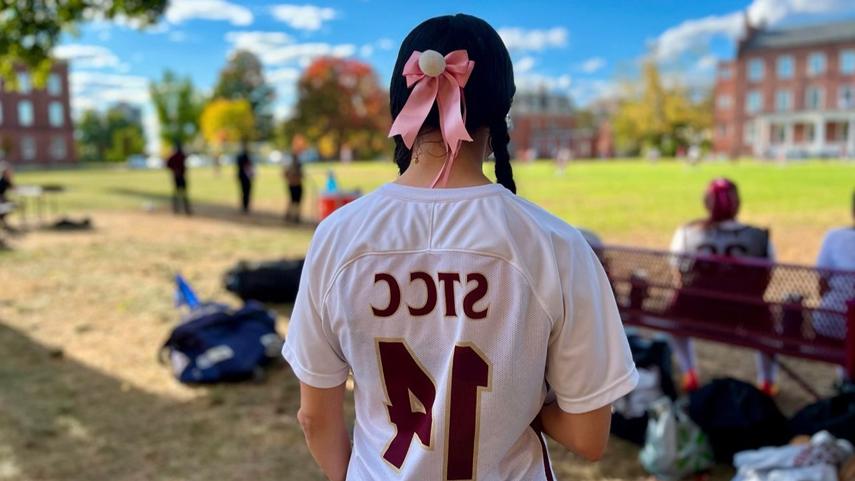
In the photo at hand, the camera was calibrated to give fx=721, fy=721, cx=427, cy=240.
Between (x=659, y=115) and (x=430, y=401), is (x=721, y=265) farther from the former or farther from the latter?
(x=659, y=115)

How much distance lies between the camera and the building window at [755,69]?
7381cm

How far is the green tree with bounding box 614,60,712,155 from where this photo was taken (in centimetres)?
7531

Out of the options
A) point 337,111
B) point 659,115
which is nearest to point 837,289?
point 337,111

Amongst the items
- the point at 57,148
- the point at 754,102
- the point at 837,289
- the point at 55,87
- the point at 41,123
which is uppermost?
the point at 55,87

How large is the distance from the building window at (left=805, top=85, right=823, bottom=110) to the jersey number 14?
79.7 m

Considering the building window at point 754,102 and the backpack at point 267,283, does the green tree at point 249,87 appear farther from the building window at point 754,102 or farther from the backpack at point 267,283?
the backpack at point 267,283

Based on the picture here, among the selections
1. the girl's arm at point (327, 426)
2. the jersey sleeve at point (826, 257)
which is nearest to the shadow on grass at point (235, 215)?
the jersey sleeve at point (826, 257)

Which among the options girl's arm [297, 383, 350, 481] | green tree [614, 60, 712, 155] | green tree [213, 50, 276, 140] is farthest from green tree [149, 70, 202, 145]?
girl's arm [297, 383, 350, 481]

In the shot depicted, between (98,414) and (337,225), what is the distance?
4.05 metres

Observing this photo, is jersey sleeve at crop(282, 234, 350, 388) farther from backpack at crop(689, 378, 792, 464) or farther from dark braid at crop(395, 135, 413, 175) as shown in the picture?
backpack at crop(689, 378, 792, 464)

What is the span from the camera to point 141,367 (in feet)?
18.6

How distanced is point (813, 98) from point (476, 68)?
80.2 metres

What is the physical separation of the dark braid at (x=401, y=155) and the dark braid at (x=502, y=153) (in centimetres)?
17

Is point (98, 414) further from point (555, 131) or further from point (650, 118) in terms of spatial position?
point (555, 131)
